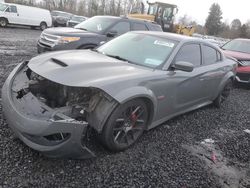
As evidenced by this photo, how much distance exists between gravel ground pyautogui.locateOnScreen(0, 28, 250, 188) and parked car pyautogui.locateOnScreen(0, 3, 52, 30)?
19.7 m

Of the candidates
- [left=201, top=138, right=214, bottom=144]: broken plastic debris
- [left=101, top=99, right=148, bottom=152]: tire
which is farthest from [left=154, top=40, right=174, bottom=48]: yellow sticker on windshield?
[left=201, top=138, right=214, bottom=144]: broken plastic debris

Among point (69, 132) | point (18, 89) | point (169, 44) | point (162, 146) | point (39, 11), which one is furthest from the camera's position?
point (39, 11)

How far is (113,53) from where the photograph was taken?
4.73 m

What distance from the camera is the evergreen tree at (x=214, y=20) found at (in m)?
54.1

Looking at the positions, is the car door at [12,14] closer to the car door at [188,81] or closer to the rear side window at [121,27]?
the rear side window at [121,27]

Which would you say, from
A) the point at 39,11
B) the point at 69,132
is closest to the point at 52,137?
the point at 69,132

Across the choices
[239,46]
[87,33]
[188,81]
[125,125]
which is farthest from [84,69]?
[239,46]

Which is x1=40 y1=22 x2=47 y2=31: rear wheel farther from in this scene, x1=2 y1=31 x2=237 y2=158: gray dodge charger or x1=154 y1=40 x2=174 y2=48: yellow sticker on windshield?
x1=154 y1=40 x2=174 y2=48: yellow sticker on windshield

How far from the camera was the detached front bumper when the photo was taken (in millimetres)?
2955

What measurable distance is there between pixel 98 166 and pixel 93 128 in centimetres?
46

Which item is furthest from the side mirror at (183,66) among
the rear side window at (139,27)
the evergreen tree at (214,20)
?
the evergreen tree at (214,20)

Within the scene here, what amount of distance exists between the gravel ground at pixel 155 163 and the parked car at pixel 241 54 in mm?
4176

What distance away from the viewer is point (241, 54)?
371 inches

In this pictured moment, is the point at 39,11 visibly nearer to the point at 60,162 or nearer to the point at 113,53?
the point at 113,53
